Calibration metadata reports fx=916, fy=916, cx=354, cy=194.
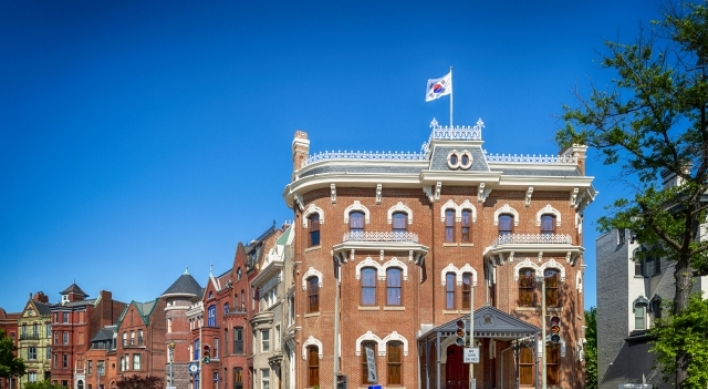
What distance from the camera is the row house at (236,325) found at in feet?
211

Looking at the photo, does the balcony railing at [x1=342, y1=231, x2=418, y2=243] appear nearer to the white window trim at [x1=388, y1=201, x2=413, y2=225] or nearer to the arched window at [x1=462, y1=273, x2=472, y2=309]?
the white window trim at [x1=388, y1=201, x2=413, y2=225]

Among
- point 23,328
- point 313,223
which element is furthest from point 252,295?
point 23,328

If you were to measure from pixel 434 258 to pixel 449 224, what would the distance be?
195 cm

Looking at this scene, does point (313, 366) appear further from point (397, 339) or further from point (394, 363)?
point (397, 339)

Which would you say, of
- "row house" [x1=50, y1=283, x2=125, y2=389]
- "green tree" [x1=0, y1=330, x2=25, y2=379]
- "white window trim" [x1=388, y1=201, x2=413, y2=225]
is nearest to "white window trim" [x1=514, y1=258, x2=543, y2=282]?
"white window trim" [x1=388, y1=201, x2=413, y2=225]

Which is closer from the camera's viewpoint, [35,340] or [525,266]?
[525,266]

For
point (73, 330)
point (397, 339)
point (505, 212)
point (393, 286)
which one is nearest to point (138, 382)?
point (73, 330)

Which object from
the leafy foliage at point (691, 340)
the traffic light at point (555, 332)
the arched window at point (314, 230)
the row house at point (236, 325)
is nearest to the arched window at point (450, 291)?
the arched window at point (314, 230)

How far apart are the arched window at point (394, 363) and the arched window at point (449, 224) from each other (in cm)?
602

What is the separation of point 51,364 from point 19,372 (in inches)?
963

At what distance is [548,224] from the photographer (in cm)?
4753

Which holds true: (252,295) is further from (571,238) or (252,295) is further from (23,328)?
(23,328)

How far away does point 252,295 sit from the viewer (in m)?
66.2

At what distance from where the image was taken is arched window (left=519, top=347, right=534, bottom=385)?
147 ft
